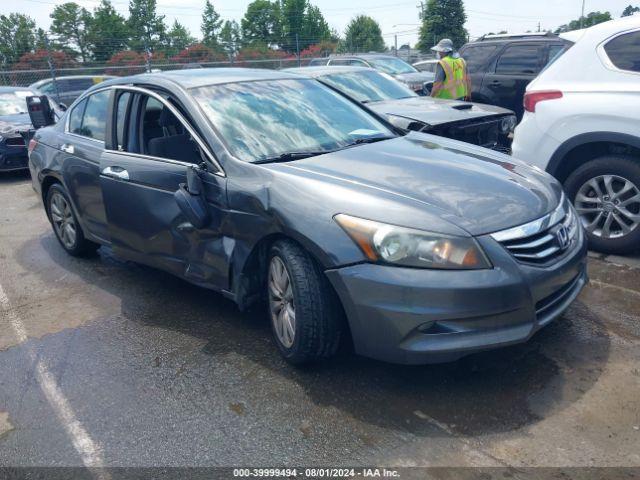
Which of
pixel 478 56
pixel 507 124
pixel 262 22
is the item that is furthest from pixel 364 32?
pixel 507 124

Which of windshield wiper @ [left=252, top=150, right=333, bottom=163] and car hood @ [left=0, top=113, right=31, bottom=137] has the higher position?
windshield wiper @ [left=252, top=150, right=333, bottom=163]

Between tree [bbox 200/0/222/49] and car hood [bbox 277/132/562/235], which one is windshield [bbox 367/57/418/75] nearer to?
car hood [bbox 277/132/562/235]

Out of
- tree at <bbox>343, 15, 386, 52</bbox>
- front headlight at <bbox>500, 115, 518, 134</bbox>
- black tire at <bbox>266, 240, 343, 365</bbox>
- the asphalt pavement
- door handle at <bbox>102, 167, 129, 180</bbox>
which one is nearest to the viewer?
the asphalt pavement

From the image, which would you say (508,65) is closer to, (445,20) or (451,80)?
(451,80)

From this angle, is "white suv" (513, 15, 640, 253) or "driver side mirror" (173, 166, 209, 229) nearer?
"driver side mirror" (173, 166, 209, 229)

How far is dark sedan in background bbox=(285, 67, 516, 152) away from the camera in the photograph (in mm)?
6215

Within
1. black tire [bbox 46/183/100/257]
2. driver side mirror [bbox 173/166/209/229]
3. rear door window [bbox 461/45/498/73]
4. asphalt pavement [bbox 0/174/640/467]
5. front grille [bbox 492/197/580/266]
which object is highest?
rear door window [bbox 461/45/498/73]

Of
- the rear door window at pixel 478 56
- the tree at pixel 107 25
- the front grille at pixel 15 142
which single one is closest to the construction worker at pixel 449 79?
the rear door window at pixel 478 56

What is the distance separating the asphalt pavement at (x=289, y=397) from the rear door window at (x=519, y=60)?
5.90 meters

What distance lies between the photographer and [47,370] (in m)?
3.71

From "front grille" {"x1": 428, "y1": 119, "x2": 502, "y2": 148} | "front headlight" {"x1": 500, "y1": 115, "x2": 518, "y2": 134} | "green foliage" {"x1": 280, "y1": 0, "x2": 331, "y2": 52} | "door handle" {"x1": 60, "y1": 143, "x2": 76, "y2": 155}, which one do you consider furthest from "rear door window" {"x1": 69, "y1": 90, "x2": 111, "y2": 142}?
"green foliage" {"x1": 280, "y1": 0, "x2": 331, "y2": 52}

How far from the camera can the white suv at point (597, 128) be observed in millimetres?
4621

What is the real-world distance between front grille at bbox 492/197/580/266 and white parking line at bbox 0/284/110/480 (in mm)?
2159

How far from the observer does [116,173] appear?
438 centimetres
